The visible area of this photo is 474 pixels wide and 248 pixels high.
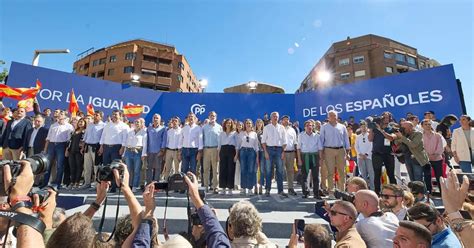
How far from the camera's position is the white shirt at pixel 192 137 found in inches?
263

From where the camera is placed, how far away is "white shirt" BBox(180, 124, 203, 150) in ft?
21.9

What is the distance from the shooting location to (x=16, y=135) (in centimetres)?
666

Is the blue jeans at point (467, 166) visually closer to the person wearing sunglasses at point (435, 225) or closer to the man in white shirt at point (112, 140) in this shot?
the person wearing sunglasses at point (435, 225)

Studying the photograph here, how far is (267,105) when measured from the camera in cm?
1130

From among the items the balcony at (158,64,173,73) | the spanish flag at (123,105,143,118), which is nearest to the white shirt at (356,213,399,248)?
the spanish flag at (123,105,143,118)

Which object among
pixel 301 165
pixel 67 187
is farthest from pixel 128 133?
pixel 301 165

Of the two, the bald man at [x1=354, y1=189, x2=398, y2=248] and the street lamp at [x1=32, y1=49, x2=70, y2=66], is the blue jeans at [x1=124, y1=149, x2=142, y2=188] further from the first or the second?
the bald man at [x1=354, y1=189, x2=398, y2=248]

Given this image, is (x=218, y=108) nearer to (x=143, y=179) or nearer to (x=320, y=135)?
(x=143, y=179)

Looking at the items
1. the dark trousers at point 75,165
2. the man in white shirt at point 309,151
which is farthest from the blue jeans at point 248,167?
the dark trousers at point 75,165

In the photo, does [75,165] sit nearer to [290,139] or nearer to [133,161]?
[133,161]

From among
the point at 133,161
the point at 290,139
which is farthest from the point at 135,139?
the point at 290,139

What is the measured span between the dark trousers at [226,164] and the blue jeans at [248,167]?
26 centimetres

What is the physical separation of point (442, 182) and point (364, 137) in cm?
554

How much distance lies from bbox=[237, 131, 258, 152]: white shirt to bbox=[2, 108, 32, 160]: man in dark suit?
5352mm
